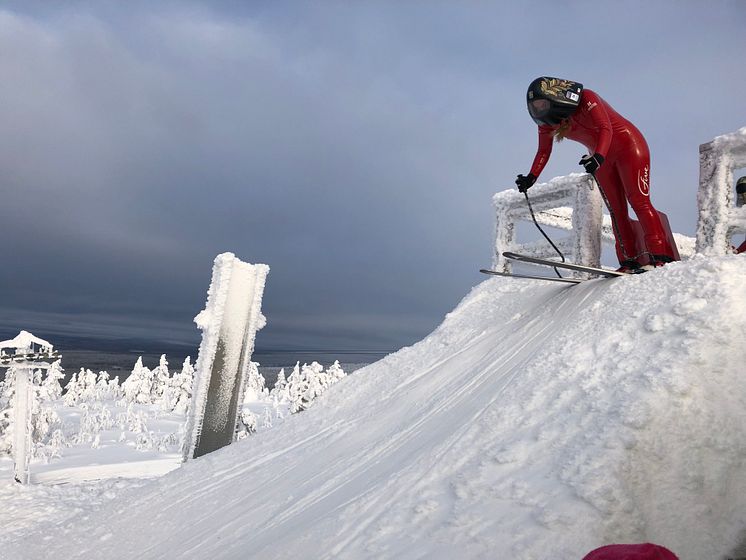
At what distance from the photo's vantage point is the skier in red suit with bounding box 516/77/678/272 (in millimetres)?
4914

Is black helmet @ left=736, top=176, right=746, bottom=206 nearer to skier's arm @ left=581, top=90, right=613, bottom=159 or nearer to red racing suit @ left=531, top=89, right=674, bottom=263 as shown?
red racing suit @ left=531, top=89, right=674, bottom=263

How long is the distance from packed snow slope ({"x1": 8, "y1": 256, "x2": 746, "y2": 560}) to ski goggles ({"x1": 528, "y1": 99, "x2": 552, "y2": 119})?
1975 mm

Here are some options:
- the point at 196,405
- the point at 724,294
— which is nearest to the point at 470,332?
the point at 724,294

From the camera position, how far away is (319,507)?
3.11 metres

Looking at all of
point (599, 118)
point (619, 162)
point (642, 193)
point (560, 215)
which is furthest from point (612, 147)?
point (560, 215)

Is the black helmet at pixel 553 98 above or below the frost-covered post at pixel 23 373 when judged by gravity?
above

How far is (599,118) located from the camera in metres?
4.91

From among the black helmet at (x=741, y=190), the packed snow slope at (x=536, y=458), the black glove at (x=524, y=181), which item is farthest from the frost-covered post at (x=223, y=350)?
the black helmet at (x=741, y=190)

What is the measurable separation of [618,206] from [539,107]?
1.41m

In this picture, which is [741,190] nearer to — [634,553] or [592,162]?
[592,162]

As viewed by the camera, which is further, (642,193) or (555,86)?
(555,86)

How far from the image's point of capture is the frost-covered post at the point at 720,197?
4.53m

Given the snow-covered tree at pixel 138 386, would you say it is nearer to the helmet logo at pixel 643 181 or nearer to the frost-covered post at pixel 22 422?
the frost-covered post at pixel 22 422

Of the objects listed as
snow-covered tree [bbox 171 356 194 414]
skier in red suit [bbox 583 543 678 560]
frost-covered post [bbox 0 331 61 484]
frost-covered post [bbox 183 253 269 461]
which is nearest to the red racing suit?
skier in red suit [bbox 583 543 678 560]
